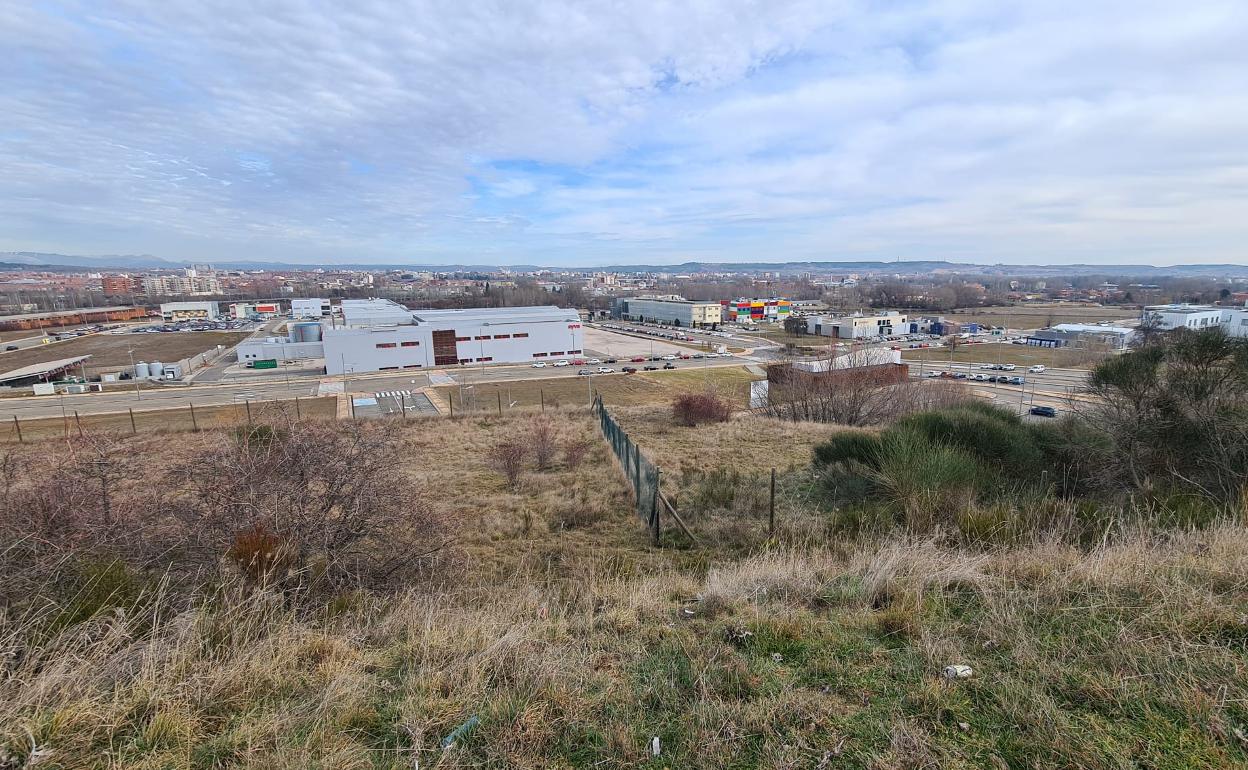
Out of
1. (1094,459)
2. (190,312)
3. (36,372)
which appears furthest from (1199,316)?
(190,312)

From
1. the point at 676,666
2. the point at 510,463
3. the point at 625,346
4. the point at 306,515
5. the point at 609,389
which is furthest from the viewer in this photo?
the point at 625,346

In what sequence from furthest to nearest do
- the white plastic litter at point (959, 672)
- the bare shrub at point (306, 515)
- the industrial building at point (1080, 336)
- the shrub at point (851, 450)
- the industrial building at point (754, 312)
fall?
the industrial building at point (754, 312) → the industrial building at point (1080, 336) → the shrub at point (851, 450) → the bare shrub at point (306, 515) → the white plastic litter at point (959, 672)

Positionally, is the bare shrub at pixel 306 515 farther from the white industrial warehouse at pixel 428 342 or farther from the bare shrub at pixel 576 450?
the white industrial warehouse at pixel 428 342

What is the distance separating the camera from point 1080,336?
2584 inches

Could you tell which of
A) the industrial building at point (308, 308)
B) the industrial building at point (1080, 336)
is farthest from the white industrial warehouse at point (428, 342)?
the industrial building at point (1080, 336)

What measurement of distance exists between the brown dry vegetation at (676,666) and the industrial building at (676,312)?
86616mm

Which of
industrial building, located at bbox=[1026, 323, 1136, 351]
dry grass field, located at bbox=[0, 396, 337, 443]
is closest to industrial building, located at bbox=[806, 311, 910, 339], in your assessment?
industrial building, located at bbox=[1026, 323, 1136, 351]

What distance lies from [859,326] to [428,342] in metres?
60.6

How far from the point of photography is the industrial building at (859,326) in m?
77.4

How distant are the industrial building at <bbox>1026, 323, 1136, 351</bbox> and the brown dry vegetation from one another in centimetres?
7343

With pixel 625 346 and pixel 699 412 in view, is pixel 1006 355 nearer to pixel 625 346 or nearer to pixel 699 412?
pixel 625 346

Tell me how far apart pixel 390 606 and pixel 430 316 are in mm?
61640

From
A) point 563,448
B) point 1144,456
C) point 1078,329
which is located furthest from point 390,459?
point 1078,329

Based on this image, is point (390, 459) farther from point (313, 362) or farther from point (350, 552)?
point (313, 362)
